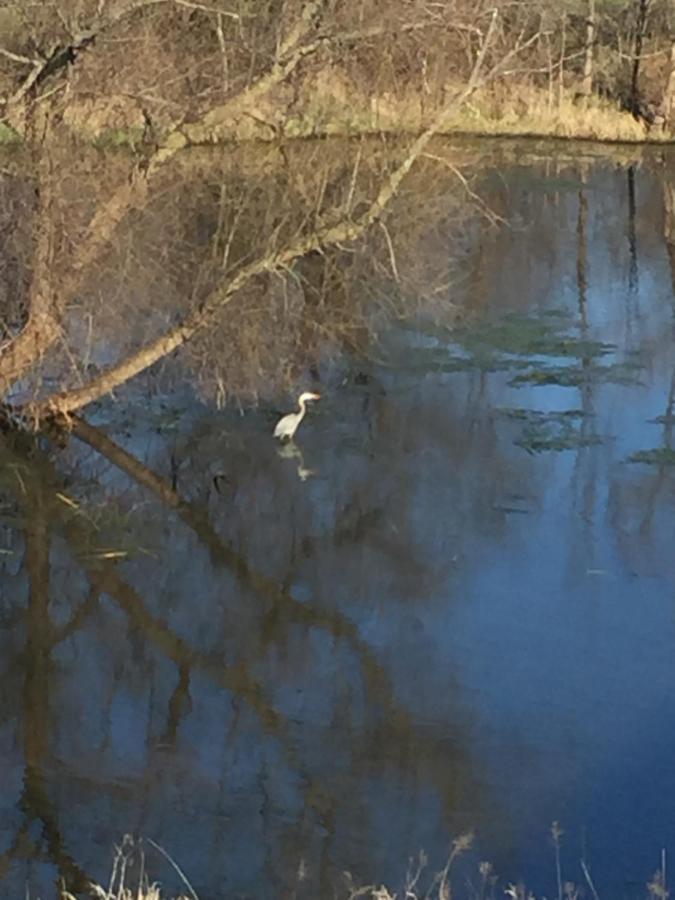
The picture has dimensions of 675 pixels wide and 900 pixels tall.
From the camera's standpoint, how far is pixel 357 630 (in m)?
6.98

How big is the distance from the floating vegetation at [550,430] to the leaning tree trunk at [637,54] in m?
12.7

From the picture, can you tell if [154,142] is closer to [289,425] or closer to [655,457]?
[289,425]

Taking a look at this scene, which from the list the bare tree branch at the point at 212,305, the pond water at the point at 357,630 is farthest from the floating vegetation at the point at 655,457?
the bare tree branch at the point at 212,305

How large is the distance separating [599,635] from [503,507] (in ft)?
5.11

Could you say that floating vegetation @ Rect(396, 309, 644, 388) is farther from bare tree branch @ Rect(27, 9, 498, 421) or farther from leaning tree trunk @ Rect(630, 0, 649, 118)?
leaning tree trunk @ Rect(630, 0, 649, 118)

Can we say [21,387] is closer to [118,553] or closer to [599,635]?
[118,553]

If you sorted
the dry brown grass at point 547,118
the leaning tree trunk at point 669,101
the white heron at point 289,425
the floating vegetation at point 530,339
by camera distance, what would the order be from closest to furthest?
1. the white heron at point 289,425
2. the floating vegetation at point 530,339
3. the dry brown grass at point 547,118
4. the leaning tree trunk at point 669,101

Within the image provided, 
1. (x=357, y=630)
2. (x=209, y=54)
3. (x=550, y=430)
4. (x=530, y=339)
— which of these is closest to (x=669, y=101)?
(x=530, y=339)

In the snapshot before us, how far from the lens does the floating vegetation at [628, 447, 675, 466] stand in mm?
8953

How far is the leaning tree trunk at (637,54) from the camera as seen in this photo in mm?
21719

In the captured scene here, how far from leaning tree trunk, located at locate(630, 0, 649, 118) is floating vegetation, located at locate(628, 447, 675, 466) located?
1330cm

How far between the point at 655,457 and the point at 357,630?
2889 millimetres

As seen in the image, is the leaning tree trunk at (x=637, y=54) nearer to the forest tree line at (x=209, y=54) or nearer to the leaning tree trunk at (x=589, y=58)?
the leaning tree trunk at (x=589, y=58)

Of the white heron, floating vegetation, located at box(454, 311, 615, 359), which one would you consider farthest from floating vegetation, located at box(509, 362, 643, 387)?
the white heron
